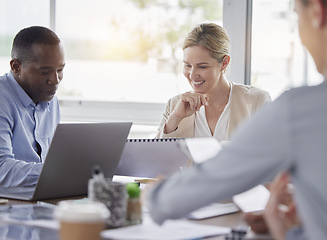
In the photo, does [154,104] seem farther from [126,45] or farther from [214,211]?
[214,211]

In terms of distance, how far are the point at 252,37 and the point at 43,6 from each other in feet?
5.12

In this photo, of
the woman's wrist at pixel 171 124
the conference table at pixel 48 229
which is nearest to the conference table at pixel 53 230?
the conference table at pixel 48 229

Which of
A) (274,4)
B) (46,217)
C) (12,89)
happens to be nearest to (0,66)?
(12,89)

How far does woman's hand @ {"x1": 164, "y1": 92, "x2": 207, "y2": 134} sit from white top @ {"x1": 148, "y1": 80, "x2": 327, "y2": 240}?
1817 millimetres

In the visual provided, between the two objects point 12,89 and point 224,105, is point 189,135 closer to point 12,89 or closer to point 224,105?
point 224,105

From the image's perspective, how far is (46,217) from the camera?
5.15ft

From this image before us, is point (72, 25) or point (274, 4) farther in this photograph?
point (72, 25)

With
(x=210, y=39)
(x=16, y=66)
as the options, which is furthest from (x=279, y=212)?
(x=210, y=39)

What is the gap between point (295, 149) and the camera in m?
0.97

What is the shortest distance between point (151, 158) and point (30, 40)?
84cm

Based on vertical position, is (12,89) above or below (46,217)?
above

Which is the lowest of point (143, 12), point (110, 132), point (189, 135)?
point (189, 135)

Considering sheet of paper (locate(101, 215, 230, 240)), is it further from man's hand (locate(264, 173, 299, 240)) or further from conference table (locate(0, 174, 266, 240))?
man's hand (locate(264, 173, 299, 240))

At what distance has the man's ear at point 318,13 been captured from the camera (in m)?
0.98
